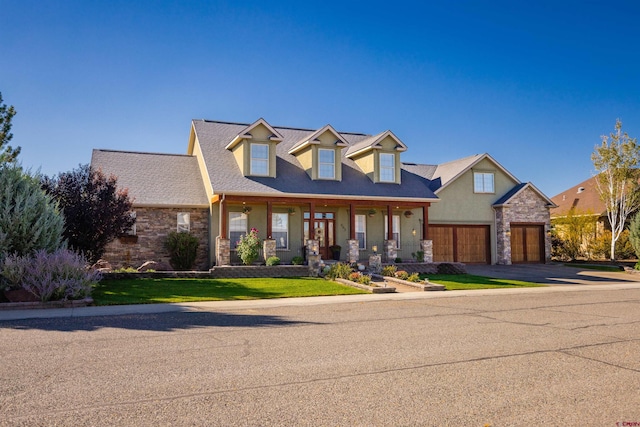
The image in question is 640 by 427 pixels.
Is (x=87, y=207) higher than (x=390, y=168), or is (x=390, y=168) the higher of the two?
(x=390, y=168)

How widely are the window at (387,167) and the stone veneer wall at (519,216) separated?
25.4 ft

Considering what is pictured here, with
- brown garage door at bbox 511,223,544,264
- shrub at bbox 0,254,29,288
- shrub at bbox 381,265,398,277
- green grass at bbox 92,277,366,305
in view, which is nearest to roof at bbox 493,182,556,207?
brown garage door at bbox 511,223,544,264

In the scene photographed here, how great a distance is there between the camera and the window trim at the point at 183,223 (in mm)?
23859

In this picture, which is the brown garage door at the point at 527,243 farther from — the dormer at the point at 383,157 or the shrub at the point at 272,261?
the shrub at the point at 272,261

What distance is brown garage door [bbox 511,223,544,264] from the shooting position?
30.3m

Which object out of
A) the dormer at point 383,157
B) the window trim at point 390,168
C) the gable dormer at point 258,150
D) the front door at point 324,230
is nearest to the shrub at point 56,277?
the gable dormer at point 258,150

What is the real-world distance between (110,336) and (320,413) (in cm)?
543

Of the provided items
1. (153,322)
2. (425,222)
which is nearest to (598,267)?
(425,222)

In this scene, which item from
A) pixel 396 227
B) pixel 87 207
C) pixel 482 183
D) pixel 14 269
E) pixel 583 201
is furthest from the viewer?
pixel 583 201

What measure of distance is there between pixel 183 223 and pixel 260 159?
4.78 m

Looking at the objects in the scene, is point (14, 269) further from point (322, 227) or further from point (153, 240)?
point (322, 227)

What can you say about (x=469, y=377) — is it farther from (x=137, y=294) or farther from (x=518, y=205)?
(x=518, y=205)

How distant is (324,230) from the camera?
83.8 feet

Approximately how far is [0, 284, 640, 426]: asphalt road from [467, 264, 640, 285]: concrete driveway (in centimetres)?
1061
